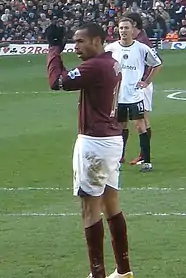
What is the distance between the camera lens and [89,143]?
6.84m

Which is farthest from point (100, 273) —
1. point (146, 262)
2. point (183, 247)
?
point (183, 247)

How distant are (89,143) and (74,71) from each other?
0.60 metres

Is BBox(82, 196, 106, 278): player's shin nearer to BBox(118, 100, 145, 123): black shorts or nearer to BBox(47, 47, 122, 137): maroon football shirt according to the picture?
BBox(47, 47, 122, 137): maroon football shirt

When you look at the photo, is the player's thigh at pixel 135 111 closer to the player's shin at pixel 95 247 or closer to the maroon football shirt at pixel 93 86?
the maroon football shirt at pixel 93 86

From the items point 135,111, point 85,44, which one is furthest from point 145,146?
point 85,44

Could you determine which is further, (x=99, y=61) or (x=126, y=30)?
(x=126, y=30)

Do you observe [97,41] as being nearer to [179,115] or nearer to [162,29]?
[179,115]

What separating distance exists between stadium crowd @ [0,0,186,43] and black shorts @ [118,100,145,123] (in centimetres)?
2489

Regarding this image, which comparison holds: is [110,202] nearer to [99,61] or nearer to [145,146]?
[99,61]

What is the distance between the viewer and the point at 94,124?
6.83 meters

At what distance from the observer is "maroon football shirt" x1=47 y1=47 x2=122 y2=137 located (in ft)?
21.8

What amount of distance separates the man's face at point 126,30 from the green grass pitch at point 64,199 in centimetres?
192

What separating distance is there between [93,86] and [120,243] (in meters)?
1.31

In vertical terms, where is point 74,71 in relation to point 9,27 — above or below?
above
